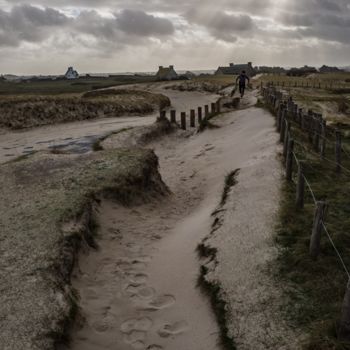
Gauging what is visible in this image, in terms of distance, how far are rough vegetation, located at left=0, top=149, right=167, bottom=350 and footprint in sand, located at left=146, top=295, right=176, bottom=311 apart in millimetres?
1486

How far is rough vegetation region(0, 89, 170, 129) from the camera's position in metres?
34.2

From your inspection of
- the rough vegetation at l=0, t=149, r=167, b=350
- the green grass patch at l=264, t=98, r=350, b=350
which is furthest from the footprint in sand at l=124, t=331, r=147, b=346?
the green grass patch at l=264, t=98, r=350, b=350

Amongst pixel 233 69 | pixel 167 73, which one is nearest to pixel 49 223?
pixel 167 73

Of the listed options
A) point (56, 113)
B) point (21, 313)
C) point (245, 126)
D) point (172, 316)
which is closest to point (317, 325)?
point (172, 316)

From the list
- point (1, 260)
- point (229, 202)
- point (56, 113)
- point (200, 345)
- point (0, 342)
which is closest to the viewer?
point (0, 342)

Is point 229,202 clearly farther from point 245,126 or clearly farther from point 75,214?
point 245,126

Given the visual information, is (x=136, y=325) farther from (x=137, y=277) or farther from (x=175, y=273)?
(x=175, y=273)

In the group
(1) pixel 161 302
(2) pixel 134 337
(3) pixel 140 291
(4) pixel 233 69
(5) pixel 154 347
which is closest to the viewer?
(5) pixel 154 347

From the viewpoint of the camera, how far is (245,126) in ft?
81.6

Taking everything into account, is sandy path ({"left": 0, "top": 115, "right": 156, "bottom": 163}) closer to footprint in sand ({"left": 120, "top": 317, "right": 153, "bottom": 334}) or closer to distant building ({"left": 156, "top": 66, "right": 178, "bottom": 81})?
footprint in sand ({"left": 120, "top": 317, "right": 153, "bottom": 334})

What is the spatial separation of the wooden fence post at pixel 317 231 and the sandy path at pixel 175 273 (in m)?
0.90

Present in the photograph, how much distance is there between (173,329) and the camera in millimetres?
7484

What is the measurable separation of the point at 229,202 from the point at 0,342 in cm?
756

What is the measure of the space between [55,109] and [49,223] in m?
28.6
